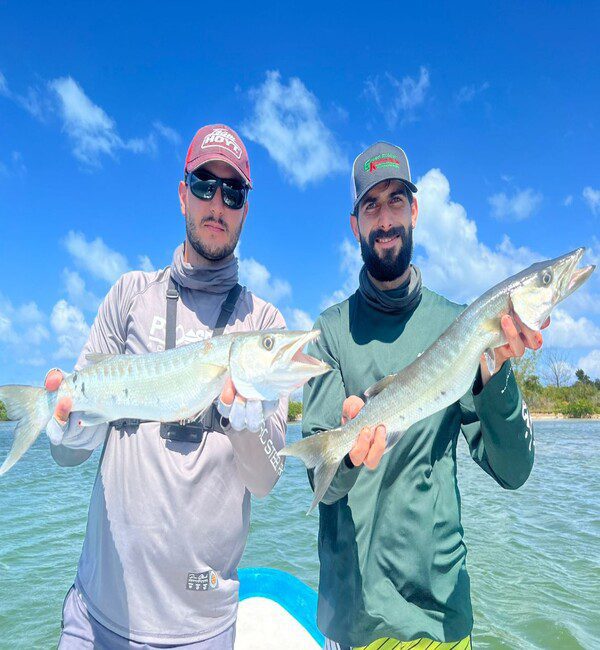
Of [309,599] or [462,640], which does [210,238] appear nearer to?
[462,640]

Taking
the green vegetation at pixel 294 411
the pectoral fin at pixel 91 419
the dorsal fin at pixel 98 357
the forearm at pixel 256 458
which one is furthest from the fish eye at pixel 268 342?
the green vegetation at pixel 294 411

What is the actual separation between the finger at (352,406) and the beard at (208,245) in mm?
1278

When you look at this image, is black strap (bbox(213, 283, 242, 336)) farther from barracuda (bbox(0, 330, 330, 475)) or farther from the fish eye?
the fish eye

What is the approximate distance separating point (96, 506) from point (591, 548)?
10.6m

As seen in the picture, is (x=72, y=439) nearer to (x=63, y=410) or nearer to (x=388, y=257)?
(x=63, y=410)

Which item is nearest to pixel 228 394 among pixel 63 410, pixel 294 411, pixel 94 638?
pixel 63 410

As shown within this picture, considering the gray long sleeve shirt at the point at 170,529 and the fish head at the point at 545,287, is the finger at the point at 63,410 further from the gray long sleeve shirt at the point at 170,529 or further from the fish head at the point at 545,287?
the fish head at the point at 545,287

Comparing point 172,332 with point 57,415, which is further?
point 172,332

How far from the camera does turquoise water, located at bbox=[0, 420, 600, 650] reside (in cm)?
737

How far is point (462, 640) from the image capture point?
295 cm

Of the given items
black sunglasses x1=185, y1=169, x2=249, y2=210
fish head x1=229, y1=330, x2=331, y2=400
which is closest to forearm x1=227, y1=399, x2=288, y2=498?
fish head x1=229, y1=330, x2=331, y2=400

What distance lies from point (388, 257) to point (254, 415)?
50.8 inches

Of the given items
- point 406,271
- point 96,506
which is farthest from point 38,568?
point 406,271

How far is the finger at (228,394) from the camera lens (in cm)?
297
